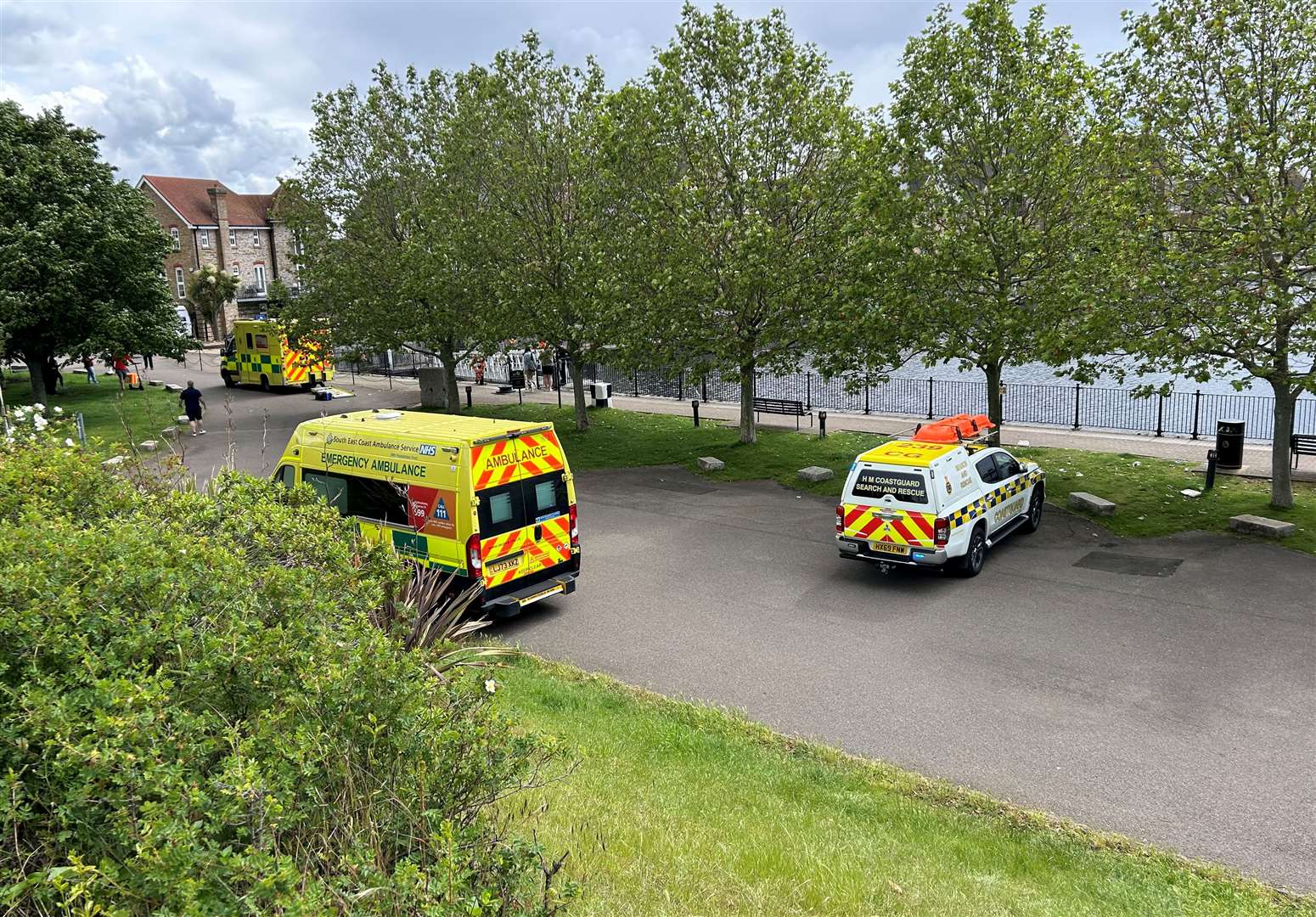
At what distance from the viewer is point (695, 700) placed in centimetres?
977

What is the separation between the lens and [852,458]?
21156mm

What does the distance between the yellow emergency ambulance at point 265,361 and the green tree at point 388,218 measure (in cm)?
817

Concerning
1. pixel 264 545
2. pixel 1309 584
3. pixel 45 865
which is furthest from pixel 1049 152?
pixel 45 865

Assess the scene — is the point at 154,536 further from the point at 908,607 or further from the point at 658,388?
the point at 658,388

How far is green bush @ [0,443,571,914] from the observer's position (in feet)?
10.6

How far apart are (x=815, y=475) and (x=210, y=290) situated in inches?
1999

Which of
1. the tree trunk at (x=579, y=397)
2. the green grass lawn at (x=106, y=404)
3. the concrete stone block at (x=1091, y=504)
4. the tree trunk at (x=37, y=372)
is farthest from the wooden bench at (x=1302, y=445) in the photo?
the tree trunk at (x=37, y=372)

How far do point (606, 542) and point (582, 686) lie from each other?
20.7 ft

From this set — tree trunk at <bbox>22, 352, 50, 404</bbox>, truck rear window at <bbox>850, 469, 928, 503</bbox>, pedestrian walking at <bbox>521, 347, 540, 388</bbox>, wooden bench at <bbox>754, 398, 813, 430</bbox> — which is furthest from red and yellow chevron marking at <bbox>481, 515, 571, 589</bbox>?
pedestrian walking at <bbox>521, 347, 540, 388</bbox>

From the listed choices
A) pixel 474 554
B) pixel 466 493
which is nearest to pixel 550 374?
pixel 466 493

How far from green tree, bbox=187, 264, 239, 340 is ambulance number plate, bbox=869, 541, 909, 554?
182 ft

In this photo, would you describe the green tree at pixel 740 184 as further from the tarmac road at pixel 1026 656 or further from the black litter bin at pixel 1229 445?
the black litter bin at pixel 1229 445

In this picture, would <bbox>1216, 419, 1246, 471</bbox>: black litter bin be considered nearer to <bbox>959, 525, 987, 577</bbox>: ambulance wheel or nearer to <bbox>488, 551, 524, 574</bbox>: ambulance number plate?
<bbox>959, 525, 987, 577</bbox>: ambulance wheel

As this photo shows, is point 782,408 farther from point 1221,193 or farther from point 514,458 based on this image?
point 514,458
